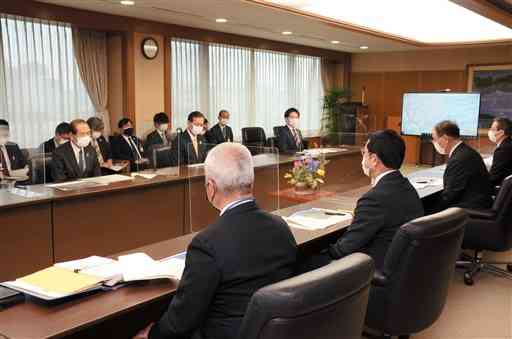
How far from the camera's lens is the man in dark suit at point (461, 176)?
143 inches

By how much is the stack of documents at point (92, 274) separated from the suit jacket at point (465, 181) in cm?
241

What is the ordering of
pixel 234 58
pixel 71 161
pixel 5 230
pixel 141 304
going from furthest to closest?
pixel 234 58
pixel 71 161
pixel 5 230
pixel 141 304

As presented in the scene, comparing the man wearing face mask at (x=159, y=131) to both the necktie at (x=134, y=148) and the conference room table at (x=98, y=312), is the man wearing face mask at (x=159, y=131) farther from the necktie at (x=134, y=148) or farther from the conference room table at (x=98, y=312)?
the conference room table at (x=98, y=312)

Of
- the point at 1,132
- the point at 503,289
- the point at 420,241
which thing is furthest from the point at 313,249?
the point at 1,132

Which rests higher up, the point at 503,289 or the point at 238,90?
the point at 238,90

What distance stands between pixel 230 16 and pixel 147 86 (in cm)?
164

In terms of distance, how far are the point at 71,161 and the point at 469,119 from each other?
14.8ft

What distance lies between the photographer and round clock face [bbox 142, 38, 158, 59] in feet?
22.2

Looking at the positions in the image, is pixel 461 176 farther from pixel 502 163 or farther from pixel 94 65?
pixel 94 65

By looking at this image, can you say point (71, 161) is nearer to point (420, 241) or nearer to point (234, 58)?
point (420, 241)

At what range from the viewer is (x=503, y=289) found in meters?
3.62

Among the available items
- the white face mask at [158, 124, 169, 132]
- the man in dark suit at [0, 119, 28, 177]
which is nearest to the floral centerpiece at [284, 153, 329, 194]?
the man in dark suit at [0, 119, 28, 177]

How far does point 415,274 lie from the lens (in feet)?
6.84

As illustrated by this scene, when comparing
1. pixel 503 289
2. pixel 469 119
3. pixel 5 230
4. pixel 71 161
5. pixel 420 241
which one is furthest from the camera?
pixel 469 119
